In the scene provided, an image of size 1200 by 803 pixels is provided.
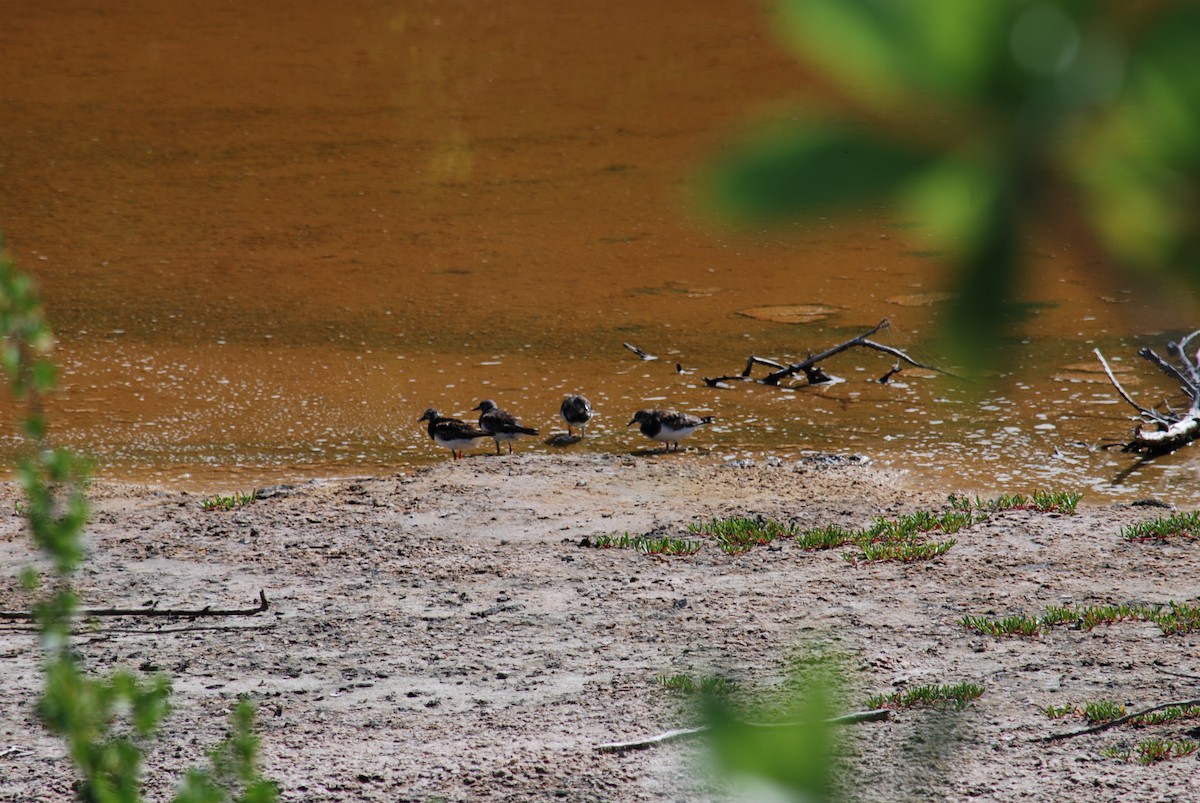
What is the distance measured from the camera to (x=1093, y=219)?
0.50 metres

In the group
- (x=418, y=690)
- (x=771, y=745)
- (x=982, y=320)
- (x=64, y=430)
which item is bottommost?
(x=418, y=690)

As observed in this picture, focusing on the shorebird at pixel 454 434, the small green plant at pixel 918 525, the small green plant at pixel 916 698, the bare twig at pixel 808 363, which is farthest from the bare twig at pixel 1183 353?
the shorebird at pixel 454 434

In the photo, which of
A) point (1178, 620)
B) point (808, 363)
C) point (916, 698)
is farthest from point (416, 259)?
point (916, 698)

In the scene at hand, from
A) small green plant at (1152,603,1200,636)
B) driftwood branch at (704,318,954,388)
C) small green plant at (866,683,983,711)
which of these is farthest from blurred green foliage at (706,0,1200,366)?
driftwood branch at (704,318,954,388)

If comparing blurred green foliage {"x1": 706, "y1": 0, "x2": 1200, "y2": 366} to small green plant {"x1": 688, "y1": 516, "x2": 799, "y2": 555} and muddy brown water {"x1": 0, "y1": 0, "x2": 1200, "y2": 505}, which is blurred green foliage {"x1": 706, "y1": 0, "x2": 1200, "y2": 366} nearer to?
muddy brown water {"x1": 0, "y1": 0, "x2": 1200, "y2": 505}

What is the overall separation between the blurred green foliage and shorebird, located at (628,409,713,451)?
27.4 feet

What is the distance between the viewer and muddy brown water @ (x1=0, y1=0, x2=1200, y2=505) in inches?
377

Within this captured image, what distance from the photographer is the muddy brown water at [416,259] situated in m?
9.58

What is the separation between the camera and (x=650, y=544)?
6949mm

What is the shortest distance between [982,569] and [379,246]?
8.83 metres

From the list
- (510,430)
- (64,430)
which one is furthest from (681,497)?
(64,430)

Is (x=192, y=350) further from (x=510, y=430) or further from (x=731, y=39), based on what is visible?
(x=731, y=39)

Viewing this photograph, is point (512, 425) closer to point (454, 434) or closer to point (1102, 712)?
point (454, 434)

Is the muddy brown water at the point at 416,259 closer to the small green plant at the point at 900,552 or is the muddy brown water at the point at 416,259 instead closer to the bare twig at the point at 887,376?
the bare twig at the point at 887,376
